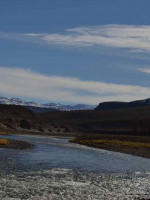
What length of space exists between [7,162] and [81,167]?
373 inches

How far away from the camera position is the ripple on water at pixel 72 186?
3297 centimetres

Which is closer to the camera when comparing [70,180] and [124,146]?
[70,180]

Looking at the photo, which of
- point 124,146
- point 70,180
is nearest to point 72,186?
point 70,180

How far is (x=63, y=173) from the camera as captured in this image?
45.4 m

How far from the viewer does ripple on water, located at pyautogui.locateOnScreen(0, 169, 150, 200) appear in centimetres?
3297

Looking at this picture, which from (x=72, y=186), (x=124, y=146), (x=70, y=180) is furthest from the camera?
(x=124, y=146)

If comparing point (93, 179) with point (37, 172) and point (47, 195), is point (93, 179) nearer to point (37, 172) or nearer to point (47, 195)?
point (37, 172)

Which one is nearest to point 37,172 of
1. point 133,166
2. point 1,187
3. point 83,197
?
point 1,187

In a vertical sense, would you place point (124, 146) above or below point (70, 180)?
below

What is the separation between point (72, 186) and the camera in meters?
37.4

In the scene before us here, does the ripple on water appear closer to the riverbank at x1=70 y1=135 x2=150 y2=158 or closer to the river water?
the river water

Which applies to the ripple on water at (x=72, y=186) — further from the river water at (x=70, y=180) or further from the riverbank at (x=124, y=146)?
the riverbank at (x=124, y=146)

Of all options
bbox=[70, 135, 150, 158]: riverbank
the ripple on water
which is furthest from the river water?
bbox=[70, 135, 150, 158]: riverbank

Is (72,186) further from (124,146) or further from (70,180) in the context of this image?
(124,146)
